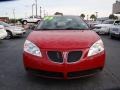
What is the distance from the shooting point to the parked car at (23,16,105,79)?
530 centimetres

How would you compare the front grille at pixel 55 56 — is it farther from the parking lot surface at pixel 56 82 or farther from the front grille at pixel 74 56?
the parking lot surface at pixel 56 82

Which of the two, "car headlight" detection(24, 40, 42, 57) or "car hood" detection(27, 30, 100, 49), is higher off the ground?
"car hood" detection(27, 30, 100, 49)

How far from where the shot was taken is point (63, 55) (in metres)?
5.32

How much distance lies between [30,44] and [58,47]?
0.68 m

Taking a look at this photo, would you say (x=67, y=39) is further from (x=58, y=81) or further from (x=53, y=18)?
(x=53, y=18)

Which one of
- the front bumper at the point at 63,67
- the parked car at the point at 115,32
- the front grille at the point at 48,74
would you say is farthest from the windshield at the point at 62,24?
the parked car at the point at 115,32

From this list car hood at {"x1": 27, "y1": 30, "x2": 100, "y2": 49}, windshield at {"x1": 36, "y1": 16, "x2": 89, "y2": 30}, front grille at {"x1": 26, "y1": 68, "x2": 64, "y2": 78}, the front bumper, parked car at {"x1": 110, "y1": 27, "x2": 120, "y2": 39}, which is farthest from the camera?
parked car at {"x1": 110, "y1": 27, "x2": 120, "y2": 39}

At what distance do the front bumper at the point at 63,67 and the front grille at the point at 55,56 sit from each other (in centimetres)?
8

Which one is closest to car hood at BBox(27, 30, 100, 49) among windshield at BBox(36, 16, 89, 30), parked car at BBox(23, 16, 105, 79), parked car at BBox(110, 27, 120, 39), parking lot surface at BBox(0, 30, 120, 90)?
parked car at BBox(23, 16, 105, 79)

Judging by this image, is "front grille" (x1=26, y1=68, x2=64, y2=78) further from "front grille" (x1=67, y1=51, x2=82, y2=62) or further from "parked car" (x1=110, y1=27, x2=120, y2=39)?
"parked car" (x1=110, y1=27, x2=120, y2=39)

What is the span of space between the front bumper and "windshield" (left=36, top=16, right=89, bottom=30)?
1522mm

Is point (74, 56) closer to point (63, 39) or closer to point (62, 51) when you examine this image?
point (62, 51)

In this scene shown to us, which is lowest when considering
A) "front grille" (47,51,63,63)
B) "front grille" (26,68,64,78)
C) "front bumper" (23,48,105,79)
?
"front grille" (26,68,64,78)

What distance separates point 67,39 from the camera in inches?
227
